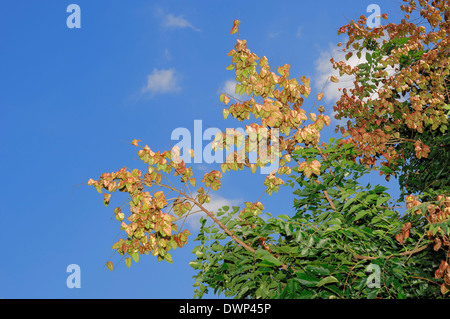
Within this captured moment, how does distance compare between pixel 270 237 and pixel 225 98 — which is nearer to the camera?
pixel 270 237

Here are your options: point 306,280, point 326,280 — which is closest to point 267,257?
point 306,280

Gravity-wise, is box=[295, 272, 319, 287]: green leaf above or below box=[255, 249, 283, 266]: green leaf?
below

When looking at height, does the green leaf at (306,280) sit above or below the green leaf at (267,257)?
below

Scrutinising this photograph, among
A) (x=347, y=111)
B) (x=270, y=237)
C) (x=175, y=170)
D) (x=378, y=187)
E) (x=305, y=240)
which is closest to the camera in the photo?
(x=305, y=240)

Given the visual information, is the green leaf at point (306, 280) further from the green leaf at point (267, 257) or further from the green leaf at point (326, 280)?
the green leaf at point (267, 257)

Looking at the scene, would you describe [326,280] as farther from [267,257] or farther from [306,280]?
[267,257]

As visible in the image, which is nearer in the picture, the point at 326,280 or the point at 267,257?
the point at 326,280

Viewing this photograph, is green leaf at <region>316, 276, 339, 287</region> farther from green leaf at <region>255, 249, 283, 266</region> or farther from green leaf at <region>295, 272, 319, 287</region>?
green leaf at <region>255, 249, 283, 266</region>

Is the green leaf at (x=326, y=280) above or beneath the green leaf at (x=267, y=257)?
beneath

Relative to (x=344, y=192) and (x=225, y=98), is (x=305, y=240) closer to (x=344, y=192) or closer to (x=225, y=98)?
(x=344, y=192)

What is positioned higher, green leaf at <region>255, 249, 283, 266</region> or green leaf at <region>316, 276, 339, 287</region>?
green leaf at <region>255, 249, 283, 266</region>
